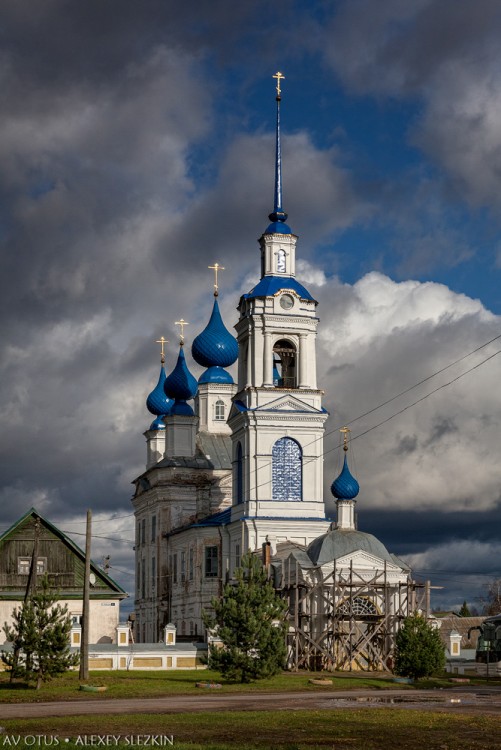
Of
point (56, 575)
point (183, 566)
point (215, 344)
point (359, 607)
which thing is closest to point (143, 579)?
point (183, 566)

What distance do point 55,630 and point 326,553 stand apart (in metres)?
20.5

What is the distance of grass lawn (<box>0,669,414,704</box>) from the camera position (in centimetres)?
3378

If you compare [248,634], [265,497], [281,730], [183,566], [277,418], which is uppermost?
[277,418]

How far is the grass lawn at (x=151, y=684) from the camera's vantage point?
33784 millimetres

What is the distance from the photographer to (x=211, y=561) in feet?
225

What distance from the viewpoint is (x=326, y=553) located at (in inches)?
2191

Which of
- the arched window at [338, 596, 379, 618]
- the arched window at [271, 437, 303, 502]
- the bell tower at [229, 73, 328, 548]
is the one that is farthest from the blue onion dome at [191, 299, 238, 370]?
the arched window at [338, 596, 379, 618]

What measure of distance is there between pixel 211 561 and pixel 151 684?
100ft

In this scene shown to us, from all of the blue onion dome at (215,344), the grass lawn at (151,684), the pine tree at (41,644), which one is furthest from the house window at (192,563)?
the pine tree at (41,644)

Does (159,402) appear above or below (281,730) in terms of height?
above

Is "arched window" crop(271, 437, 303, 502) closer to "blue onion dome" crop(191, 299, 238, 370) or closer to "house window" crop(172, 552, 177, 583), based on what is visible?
"house window" crop(172, 552, 177, 583)

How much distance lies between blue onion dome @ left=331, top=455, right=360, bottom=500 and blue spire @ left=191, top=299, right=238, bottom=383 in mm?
19690

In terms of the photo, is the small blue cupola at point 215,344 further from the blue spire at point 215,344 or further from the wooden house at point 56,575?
the wooden house at point 56,575

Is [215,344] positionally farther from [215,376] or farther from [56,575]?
[56,575]
